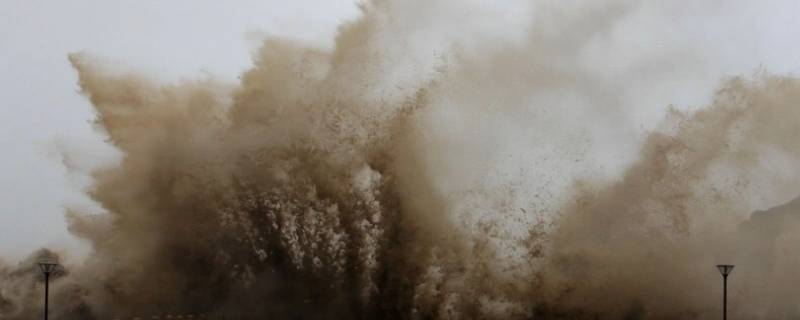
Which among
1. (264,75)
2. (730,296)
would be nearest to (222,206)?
(264,75)

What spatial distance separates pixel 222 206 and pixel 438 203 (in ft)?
33.7

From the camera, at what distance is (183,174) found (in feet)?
171

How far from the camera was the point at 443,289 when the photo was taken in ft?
164

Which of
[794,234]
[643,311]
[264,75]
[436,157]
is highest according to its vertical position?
[264,75]

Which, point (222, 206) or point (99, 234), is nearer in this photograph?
point (222, 206)

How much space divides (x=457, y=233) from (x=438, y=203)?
1672 millimetres

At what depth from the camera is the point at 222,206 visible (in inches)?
2030

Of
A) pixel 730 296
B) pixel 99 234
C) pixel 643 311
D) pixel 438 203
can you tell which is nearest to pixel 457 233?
pixel 438 203

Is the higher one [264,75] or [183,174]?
[264,75]

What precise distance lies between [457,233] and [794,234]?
15886 mm

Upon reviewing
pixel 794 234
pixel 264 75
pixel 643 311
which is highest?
pixel 264 75

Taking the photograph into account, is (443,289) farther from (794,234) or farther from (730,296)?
(794,234)

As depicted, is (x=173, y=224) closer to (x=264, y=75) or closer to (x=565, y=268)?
(x=264, y=75)

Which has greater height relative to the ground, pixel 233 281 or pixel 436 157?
pixel 436 157
